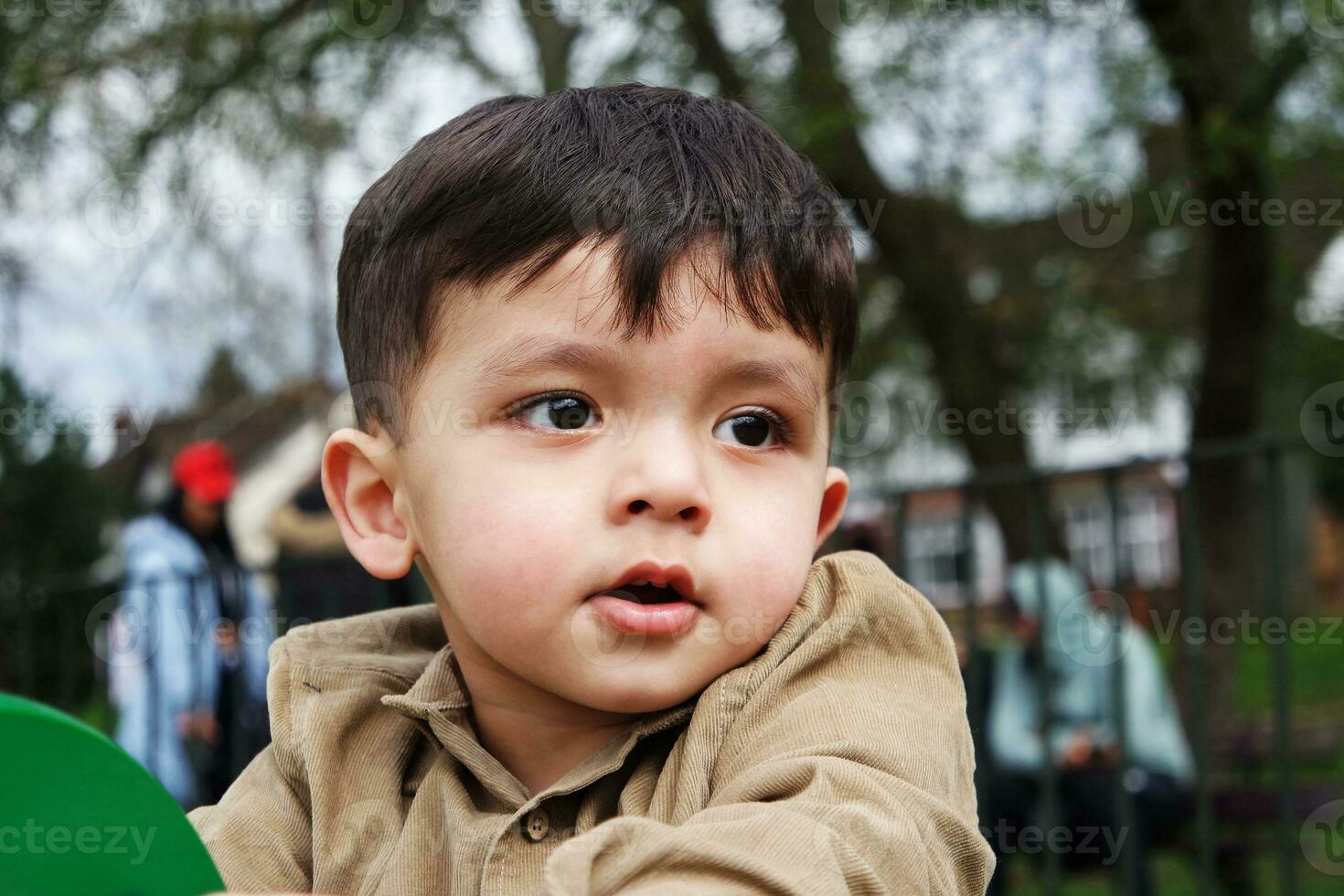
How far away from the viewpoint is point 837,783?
3.60 feet

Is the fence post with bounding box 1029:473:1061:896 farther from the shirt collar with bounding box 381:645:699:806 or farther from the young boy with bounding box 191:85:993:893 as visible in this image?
the shirt collar with bounding box 381:645:699:806

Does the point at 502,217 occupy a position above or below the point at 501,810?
above

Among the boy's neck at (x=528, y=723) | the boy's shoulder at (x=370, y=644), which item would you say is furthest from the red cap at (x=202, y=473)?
the boy's neck at (x=528, y=723)

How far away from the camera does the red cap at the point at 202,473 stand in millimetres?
5996

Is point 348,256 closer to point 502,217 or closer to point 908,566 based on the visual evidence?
point 502,217

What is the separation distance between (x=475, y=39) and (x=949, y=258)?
272cm

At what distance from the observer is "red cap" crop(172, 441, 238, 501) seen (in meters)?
6.00

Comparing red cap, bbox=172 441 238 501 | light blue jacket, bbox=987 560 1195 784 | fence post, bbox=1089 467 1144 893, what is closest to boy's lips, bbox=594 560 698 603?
fence post, bbox=1089 467 1144 893

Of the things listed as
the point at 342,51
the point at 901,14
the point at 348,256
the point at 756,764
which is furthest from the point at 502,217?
the point at 342,51

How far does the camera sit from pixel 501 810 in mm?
→ 1390
